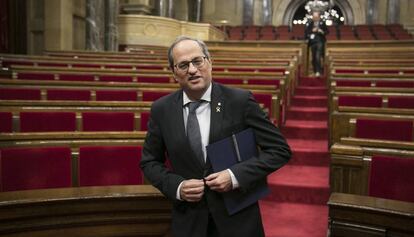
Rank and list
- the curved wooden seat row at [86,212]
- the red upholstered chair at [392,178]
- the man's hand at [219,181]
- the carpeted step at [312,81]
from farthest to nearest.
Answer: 1. the carpeted step at [312,81]
2. the red upholstered chair at [392,178]
3. the curved wooden seat row at [86,212]
4. the man's hand at [219,181]

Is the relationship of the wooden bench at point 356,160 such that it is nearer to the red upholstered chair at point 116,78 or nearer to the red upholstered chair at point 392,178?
the red upholstered chair at point 392,178

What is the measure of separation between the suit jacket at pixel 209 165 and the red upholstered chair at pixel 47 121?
3.58 feet

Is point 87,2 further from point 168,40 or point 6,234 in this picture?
point 6,234

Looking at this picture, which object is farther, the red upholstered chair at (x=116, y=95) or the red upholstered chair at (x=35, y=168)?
the red upholstered chair at (x=116, y=95)

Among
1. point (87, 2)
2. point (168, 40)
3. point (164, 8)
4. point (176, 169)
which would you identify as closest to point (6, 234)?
point (176, 169)

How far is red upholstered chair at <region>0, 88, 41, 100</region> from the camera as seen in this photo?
7.71 ft

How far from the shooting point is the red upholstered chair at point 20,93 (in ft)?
7.71

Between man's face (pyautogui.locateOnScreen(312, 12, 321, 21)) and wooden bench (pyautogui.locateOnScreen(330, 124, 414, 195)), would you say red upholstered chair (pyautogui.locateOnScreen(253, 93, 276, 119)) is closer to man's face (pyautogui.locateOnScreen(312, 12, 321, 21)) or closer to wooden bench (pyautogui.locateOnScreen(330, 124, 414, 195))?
wooden bench (pyautogui.locateOnScreen(330, 124, 414, 195))

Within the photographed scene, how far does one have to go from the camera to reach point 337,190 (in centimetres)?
128

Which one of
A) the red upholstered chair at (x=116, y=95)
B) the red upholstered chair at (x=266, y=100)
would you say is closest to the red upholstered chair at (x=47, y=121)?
the red upholstered chair at (x=116, y=95)

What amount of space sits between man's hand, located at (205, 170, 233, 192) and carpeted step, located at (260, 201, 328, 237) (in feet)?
2.66

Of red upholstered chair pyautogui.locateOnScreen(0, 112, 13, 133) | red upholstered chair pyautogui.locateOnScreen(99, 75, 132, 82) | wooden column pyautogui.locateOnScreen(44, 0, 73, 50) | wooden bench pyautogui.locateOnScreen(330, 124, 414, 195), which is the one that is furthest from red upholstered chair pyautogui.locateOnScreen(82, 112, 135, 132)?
wooden column pyautogui.locateOnScreen(44, 0, 73, 50)

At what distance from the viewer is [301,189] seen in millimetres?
1850

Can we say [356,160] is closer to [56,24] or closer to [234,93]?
[234,93]
